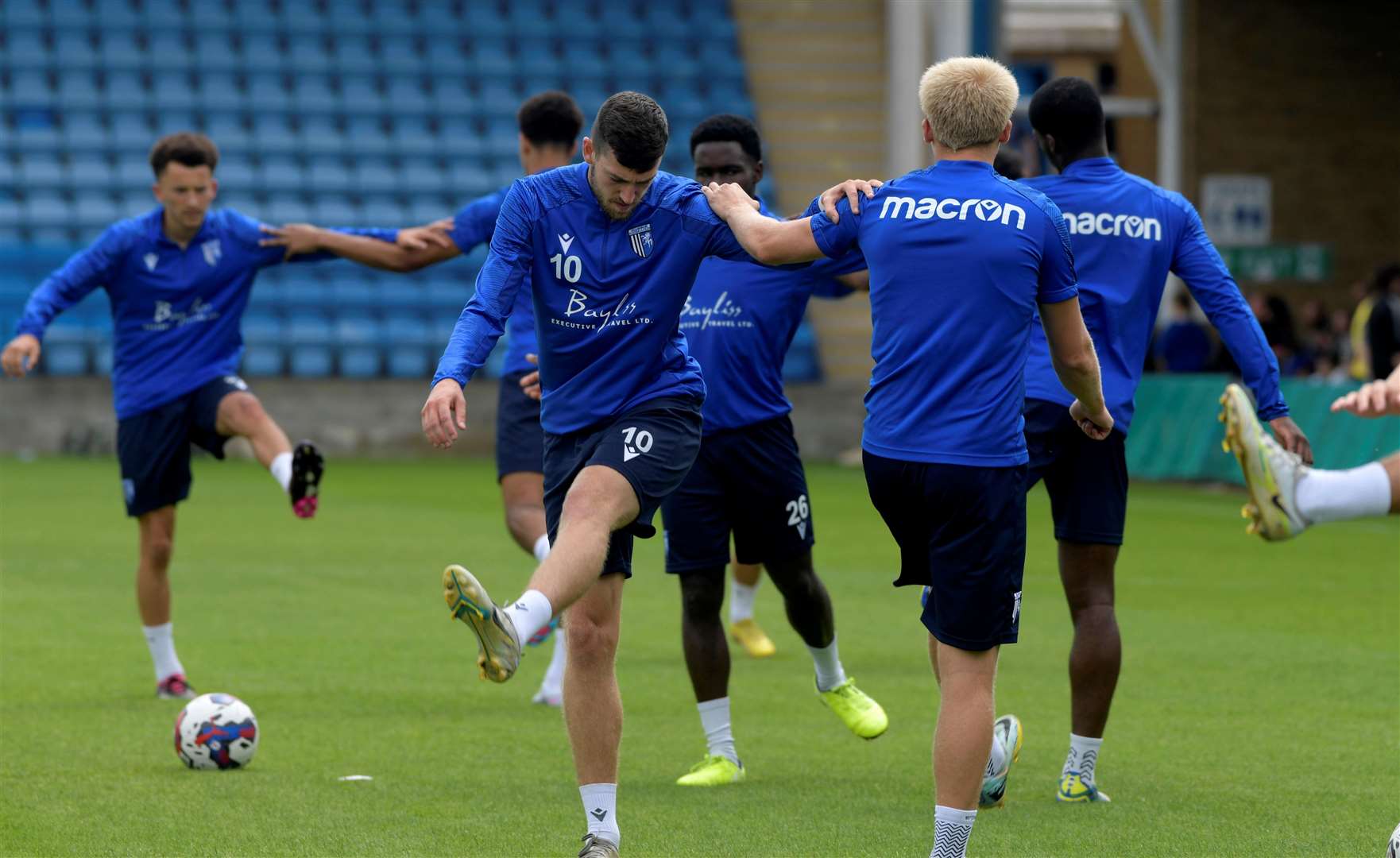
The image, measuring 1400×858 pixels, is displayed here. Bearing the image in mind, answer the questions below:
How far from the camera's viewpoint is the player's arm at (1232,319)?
6.05 m

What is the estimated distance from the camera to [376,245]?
836 cm

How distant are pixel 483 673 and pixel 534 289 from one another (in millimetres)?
1364

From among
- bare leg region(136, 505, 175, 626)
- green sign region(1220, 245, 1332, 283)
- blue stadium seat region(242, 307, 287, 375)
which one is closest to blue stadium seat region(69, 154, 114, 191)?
blue stadium seat region(242, 307, 287, 375)

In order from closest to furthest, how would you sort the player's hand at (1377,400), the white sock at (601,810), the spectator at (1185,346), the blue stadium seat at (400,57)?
1. the player's hand at (1377,400)
2. the white sock at (601,810)
3. the spectator at (1185,346)
4. the blue stadium seat at (400,57)

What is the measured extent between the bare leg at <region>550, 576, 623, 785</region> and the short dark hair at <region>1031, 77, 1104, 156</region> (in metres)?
2.32

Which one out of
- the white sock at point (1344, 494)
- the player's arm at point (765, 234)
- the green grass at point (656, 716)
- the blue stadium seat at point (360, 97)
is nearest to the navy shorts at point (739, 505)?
the green grass at point (656, 716)

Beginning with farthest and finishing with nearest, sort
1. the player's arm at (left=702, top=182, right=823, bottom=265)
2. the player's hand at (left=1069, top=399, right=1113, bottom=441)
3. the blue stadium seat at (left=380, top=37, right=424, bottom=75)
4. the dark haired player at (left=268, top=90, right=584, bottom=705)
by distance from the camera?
the blue stadium seat at (left=380, top=37, right=424, bottom=75) < the dark haired player at (left=268, top=90, right=584, bottom=705) < the player's hand at (left=1069, top=399, right=1113, bottom=441) < the player's arm at (left=702, top=182, right=823, bottom=265)

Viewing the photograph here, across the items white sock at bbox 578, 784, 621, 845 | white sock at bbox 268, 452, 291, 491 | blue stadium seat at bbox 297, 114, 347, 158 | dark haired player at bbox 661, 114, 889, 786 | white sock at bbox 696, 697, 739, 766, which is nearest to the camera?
white sock at bbox 578, 784, 621, 845

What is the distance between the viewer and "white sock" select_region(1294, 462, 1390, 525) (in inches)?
183

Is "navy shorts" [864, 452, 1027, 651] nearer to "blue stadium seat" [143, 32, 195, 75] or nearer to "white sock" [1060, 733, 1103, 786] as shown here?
"white sock" [1060, 733, 1103, 786]

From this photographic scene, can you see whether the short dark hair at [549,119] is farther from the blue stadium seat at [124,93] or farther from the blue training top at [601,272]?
the blue stadium seat at [124,93]

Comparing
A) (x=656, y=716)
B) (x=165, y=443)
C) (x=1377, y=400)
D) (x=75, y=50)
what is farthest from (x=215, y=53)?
(x=1377, y=400)

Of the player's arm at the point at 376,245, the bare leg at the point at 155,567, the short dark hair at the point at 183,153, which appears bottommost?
the bare leg at the point at 155,567

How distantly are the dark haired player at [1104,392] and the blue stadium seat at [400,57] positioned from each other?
21470 mm
